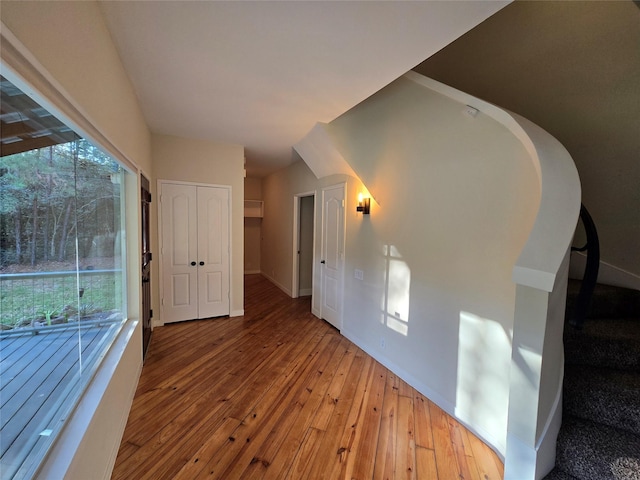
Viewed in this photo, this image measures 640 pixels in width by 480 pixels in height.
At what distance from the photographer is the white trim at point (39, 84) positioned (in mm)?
727

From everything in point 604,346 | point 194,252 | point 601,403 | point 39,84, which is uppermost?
point 39,84

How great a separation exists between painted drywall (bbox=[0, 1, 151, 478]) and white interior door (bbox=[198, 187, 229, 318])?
68.7 inches

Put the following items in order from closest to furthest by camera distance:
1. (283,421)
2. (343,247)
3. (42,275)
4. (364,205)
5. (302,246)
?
(42,275) → (283,421) → (364,205) → (343,247) → (302,246)

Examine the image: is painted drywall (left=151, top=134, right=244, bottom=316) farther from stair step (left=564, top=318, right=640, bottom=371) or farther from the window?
stair step (left=564, top=318, right=640, bottom=371)

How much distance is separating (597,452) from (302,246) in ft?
15.8

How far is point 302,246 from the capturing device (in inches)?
224

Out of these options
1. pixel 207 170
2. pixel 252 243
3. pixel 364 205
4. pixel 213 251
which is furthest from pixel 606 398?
pixel 252 243

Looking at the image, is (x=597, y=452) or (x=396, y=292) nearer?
(x=597, y=452)

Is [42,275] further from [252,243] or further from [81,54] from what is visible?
[252,243]

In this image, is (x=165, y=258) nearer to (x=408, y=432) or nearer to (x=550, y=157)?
(x=408, y=432)

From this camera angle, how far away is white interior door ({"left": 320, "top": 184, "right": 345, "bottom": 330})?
3.86m

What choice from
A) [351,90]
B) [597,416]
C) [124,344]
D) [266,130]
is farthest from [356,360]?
[266,130]

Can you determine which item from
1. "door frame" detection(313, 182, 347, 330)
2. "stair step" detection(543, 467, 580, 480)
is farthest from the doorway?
"stair step" detection(543, 467, 580, 480)

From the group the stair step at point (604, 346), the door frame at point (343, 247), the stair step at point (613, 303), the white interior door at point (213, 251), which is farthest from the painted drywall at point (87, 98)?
the stair step at point (613, 303)
